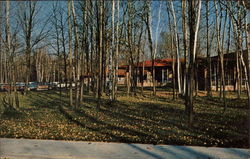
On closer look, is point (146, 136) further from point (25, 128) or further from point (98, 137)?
point (25, 128)

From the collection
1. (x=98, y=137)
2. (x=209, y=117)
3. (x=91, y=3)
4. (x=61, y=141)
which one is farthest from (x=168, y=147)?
(x=91, y=3)

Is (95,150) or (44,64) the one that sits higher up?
(44,64)

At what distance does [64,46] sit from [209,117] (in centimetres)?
1155

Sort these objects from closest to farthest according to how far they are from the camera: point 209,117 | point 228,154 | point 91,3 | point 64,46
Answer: point 228,154
point 209,117
point 64,46
point 91,3

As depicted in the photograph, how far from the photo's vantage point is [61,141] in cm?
677

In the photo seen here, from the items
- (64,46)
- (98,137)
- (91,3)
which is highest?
(91,3)

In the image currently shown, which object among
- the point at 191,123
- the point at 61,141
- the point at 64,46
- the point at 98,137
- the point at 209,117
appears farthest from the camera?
the point at 64,46

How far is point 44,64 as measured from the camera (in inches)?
2502

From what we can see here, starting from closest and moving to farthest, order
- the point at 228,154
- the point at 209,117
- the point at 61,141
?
1. the point at 228,154
2. the point at 61,141
3. the point at 209,117

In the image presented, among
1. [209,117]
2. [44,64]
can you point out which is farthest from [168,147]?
[44,64]

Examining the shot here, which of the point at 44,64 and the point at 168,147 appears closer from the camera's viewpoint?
the point at 168,147

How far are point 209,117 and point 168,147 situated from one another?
5316 millimetres

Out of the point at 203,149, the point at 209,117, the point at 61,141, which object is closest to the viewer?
the point at 203,149

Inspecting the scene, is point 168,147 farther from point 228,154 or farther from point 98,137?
point 98,137
